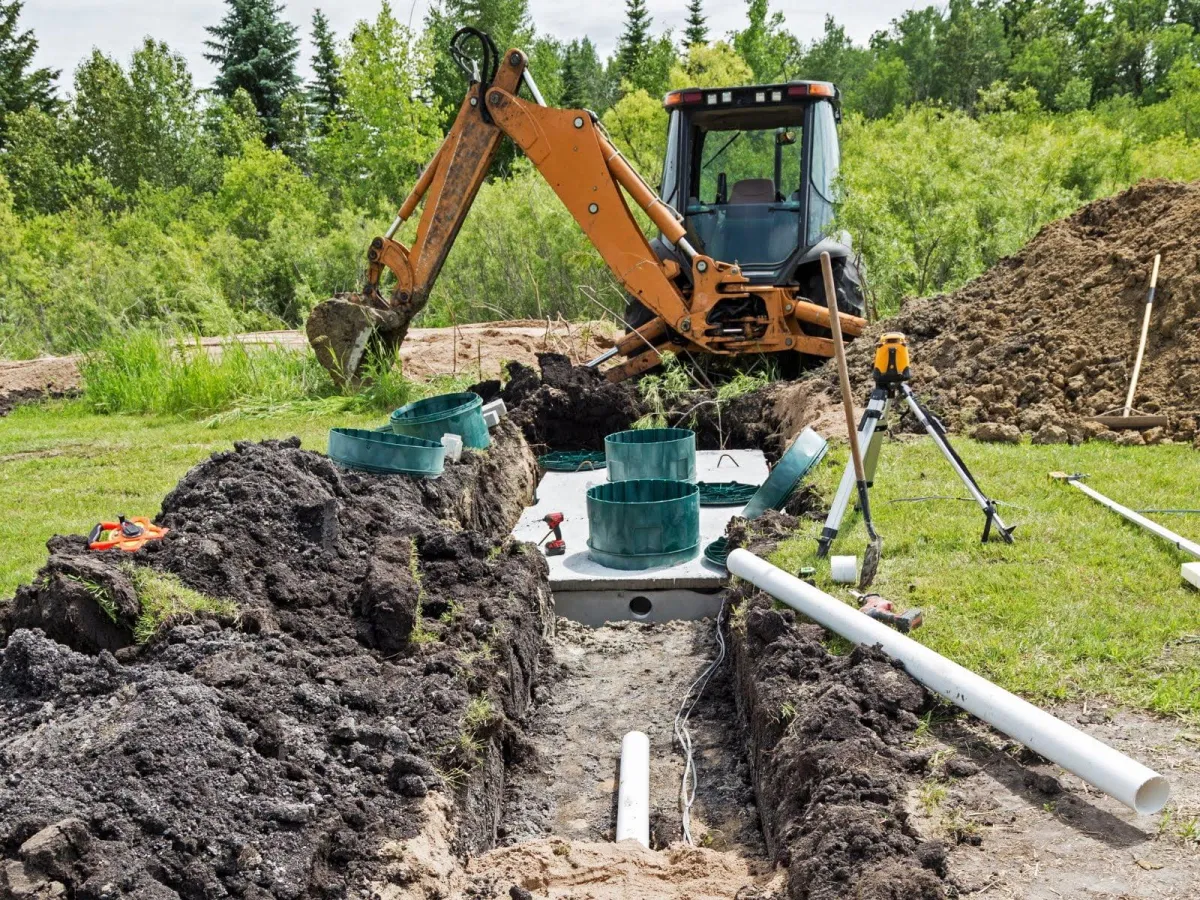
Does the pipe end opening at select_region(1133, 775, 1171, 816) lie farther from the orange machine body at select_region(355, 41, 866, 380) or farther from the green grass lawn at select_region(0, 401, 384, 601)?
the orange machine body at select_region(355, 41, 866, 380)

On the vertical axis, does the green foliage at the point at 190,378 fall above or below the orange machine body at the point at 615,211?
below

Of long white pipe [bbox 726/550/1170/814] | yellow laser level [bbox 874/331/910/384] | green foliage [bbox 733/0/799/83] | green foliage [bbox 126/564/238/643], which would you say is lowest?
long white pipe [bbox 726/550/1170/814]

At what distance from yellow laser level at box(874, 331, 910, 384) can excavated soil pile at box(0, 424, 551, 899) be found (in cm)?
203

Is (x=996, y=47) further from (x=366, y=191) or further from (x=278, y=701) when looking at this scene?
(x=278, y=701)

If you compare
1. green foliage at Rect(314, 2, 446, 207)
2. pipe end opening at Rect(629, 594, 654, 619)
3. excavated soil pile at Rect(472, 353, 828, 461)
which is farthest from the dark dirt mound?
green foliage at Rect(314, 2, 446, 207)

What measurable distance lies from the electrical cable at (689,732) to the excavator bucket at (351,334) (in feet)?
19.3

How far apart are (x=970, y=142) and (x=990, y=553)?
27.9 ft

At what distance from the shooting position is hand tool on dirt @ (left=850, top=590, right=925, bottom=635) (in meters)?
4.04

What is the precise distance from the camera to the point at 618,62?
57.3 meters

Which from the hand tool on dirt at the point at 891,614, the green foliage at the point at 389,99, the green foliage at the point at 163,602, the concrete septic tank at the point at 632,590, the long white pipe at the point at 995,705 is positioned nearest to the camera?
the long white pipe at the point at 995,705

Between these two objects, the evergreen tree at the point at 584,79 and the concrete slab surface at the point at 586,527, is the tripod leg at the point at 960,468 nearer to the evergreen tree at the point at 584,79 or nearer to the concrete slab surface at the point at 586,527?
the concrete slab surface at the point at 586,527

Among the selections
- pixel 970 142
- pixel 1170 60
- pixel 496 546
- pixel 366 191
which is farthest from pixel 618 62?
pixel 496 546

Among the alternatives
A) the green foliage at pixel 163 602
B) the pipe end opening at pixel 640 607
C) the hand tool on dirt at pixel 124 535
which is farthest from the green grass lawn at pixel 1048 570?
the hand tool on dirt at pixel 124 535

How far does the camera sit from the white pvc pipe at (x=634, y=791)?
350 centimetres
